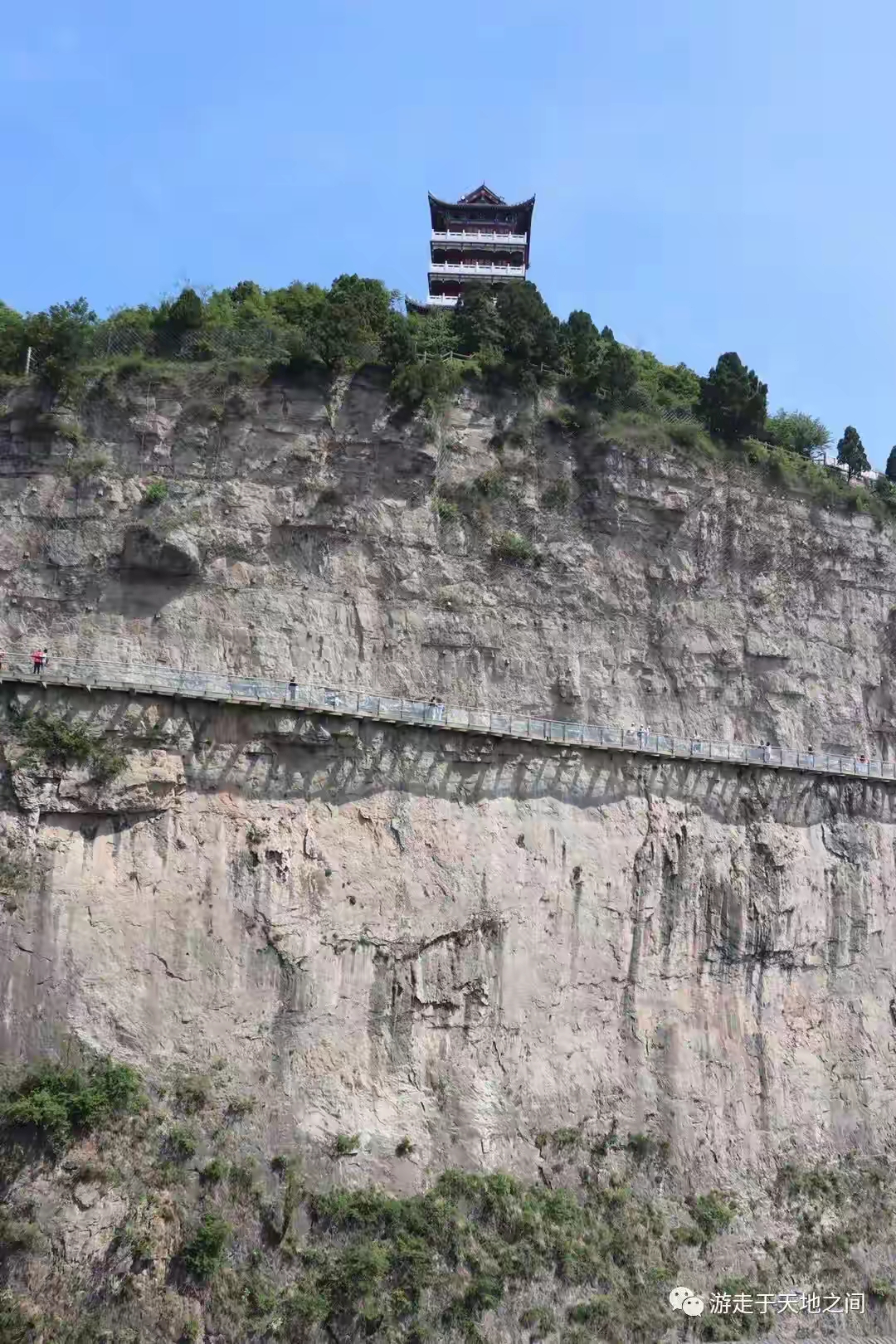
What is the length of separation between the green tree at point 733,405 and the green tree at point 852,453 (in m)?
3.27

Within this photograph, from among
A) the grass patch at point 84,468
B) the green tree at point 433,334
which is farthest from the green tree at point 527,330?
the grass patch at point 84,468

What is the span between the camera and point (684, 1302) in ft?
75.4

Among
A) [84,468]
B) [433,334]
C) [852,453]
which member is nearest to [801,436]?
[852,453]

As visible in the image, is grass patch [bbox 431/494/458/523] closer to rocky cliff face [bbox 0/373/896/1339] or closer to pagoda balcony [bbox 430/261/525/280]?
rocky cliff face [bbox 0/373/896/1339]

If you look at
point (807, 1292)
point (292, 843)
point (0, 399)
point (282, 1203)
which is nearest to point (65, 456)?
point (0, 399)

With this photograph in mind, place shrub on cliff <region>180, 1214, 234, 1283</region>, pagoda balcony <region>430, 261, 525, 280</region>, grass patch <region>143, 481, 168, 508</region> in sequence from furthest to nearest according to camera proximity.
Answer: pagoda balcony <region>430, 261, 525, 280</region> < grass patch <region>143, 481, 168, 508</region> < shrub on cliff <region>180, 1214, 234, 1283</region>

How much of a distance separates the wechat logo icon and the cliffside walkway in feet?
36.3

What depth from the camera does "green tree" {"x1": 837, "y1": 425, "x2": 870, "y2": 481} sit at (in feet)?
114

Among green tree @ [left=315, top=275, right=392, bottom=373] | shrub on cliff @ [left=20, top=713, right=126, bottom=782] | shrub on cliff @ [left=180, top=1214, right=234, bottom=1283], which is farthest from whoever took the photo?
green tree @ [left=315, top=275, right=392, bottom=373]

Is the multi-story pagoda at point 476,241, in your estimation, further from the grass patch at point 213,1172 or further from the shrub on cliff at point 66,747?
the grass patch at point 213,1172

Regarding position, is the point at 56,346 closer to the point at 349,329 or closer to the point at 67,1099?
the point at 349,329

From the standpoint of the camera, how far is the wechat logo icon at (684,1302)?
22.9 meters

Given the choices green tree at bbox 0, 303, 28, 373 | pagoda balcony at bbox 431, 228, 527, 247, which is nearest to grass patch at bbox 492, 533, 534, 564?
green tree at bbox 0, 303, 28, 373

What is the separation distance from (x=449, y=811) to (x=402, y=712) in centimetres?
232
